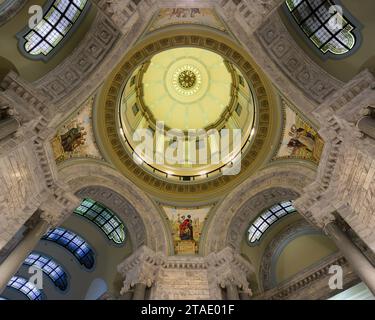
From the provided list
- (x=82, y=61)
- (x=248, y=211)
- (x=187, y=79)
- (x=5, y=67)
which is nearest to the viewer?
(x=5, y=67)

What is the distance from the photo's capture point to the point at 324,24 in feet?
35.7

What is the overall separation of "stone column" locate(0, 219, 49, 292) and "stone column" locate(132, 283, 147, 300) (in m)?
4.87

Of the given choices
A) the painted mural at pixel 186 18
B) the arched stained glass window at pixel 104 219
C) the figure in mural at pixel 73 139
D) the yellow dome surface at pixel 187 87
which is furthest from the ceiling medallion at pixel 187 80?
the arched stained glass window at pixel 104 219

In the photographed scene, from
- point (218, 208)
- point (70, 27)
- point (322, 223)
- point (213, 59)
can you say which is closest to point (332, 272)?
point (322, 223)

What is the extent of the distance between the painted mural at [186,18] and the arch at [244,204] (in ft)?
24.9

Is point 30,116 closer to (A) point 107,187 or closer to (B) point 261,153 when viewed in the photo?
(A) point 107,187

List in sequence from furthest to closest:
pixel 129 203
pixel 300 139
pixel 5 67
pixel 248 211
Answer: pixel 248 211
pixel 129 203
pixel 300 139
pixel 5 67

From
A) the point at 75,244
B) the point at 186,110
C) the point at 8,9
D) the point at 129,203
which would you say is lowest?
the point at 8,9

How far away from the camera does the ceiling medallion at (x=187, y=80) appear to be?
2391 centimetres

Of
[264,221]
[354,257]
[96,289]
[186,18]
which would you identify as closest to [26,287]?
[96,289]

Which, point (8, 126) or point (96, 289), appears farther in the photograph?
point (96, 289)

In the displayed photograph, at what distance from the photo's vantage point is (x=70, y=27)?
11281mm

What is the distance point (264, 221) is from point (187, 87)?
488 inches

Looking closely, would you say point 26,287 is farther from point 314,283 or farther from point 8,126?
point 314,283
